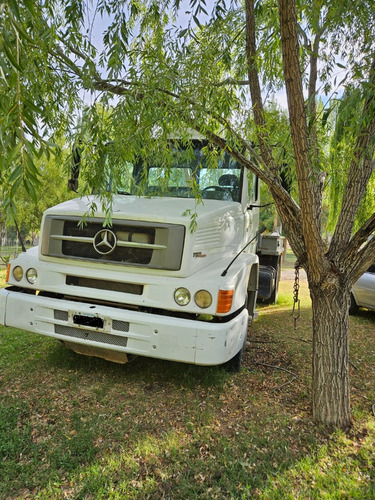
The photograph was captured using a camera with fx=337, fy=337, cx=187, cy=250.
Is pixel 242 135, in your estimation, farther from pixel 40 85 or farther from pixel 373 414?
pixel 373 414

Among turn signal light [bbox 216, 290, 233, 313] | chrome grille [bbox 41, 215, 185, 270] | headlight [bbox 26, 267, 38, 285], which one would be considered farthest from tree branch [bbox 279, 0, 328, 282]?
headlight [bbox 26, 267, 38, 285]

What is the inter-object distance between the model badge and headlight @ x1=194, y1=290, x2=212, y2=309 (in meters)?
0.93

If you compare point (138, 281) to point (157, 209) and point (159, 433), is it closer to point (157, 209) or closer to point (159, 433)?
point (157, 209)

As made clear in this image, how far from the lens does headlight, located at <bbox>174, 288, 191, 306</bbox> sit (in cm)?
298

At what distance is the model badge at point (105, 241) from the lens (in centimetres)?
321

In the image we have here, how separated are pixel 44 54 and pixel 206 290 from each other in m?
2.18

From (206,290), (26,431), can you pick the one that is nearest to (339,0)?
(206,290)

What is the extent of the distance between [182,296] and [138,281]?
43 centimetres

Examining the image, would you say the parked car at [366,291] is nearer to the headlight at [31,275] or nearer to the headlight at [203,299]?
the headlight at [203,299]

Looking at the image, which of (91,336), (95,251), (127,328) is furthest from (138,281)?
(91,336)

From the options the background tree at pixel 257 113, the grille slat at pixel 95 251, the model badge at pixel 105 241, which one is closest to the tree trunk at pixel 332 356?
the background tree at pixel 257 113

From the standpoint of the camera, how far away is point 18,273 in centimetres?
354

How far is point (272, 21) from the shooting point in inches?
139

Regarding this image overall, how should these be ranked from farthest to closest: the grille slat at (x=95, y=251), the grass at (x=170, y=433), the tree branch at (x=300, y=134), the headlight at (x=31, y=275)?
1. the headlight at (x=31, y=275)
2. the grille slat at (x=95, y=251)
3. the tree branch at (x=300, y=134)
4. the grass at (x=170, y=433)
